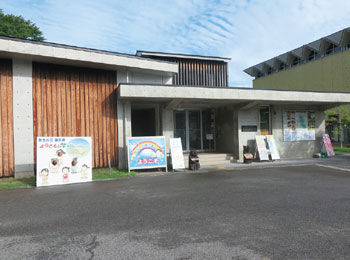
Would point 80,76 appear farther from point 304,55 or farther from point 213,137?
point 304,55

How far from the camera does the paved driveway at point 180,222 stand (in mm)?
3297

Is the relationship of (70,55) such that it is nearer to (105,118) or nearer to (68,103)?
(68,103)

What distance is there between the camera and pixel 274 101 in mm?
13703

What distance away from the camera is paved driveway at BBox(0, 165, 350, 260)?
330cm

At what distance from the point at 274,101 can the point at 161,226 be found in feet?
39.6


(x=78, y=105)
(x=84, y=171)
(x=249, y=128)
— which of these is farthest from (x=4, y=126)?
(x=249, y=128)

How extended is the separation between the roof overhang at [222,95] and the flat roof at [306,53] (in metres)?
18.9

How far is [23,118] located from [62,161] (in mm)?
3229

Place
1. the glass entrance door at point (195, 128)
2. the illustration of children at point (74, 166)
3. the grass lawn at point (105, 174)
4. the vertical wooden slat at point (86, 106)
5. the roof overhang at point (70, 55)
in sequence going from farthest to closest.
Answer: the glass entrance door at point (195, 128) < the vertical wooden slat at point (86, 106) < the grass lawn at point (105, 174) < the roof overhang at point (70, 55) < the illustration of children at point (74, 166)

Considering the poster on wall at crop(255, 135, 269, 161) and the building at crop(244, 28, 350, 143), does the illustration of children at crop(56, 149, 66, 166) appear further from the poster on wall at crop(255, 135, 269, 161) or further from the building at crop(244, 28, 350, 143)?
the building at crop(244, 28, 350, 143)

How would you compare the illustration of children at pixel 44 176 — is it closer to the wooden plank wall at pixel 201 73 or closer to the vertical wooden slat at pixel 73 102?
the vertical wooden slat at pixel 73 102

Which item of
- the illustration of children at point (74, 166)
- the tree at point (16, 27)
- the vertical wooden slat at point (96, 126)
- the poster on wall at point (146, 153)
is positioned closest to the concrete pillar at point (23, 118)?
the illustration of children at point (74, 166)

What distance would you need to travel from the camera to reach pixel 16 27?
27.0 m

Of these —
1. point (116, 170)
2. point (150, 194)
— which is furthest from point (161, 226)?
point (116, 170)
